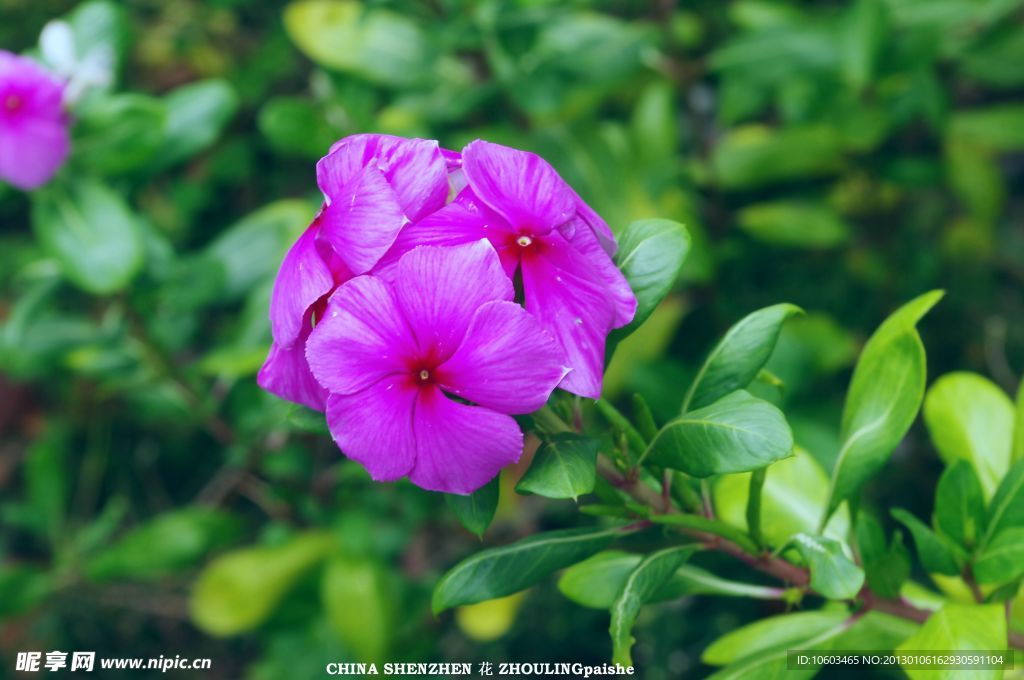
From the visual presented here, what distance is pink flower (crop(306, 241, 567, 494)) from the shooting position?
0.79 metres

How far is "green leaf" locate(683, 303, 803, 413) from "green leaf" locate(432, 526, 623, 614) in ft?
0.62

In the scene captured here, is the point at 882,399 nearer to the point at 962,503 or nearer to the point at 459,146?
the point at 962,503

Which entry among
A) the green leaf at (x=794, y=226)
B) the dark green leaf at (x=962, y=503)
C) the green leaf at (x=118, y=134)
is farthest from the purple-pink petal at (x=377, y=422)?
the green leaf at (x=794, y=226)

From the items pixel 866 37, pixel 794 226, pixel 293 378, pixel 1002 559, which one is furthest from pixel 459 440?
pixel 794 226

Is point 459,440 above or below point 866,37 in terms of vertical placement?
below

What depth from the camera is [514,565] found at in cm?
101

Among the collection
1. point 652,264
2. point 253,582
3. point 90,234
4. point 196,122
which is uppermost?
point 652,264

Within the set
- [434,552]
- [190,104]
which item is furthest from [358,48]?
[434,552]

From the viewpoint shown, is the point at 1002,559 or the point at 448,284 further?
the point at 1002,559

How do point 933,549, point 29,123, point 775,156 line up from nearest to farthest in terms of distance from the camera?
point 933,549 < point 29,123 < point 775,156

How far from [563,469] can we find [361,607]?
51.5 inches

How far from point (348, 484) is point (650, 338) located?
839 millimetres

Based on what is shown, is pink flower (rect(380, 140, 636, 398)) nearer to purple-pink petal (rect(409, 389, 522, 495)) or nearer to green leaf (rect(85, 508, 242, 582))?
purple-pink petal (rect(409, 389, 522, 495))

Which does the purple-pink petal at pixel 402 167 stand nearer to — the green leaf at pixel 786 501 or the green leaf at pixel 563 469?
the green leaf at pixel 563 469
